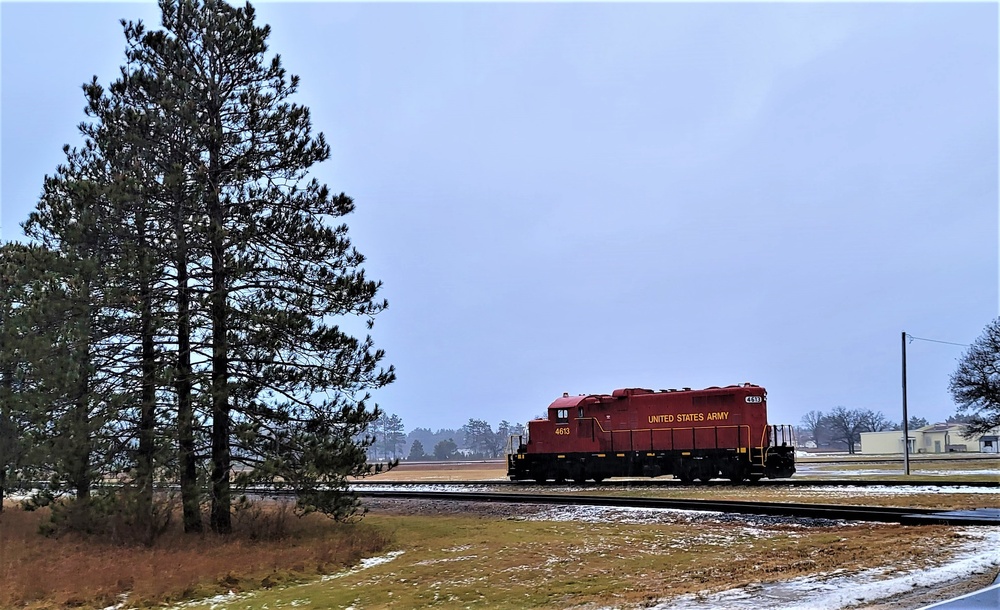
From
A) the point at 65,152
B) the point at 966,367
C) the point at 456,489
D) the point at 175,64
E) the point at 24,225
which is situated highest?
the point at 175,64

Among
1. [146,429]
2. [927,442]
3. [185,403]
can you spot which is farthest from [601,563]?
[927,442]

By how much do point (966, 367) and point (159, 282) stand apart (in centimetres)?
4809

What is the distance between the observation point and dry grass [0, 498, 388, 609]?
14.8 meters

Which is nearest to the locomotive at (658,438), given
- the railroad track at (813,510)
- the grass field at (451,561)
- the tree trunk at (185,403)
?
the railroad track at (813,510)

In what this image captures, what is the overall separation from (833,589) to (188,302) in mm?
16606

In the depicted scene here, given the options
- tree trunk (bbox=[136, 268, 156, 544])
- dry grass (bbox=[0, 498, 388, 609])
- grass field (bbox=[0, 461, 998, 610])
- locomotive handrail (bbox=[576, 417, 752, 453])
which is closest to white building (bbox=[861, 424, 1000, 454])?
locomotive handrail (bbox=[576, 417, 752, 453])

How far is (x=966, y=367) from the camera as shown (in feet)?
161

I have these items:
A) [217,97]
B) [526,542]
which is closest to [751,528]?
[526,542]

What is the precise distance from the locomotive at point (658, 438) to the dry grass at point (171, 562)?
17967 mm

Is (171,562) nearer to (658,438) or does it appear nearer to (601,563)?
(601,563)

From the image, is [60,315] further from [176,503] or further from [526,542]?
[526,542]

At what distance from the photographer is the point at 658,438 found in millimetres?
37438

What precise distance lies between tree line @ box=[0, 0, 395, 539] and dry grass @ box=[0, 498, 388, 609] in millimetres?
1018

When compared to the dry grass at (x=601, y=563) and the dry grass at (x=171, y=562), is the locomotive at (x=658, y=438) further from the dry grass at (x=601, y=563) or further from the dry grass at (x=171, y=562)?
the dry grass at (x=171, y=562)
